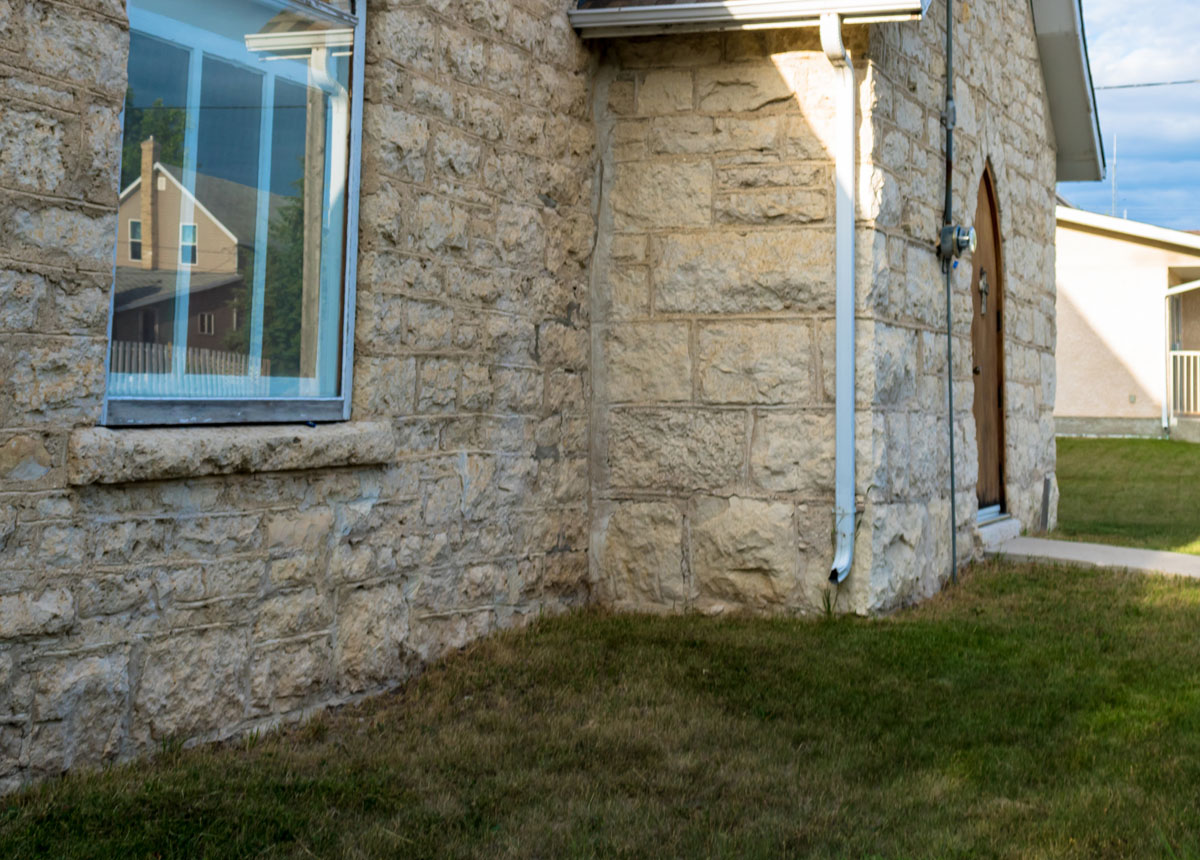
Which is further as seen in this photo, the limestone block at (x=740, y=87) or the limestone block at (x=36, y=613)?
the limestone block at (x=740, y=87)

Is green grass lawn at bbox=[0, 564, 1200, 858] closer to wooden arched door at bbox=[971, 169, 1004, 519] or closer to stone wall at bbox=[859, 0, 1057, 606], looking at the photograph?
stone wall at bbox=[859, 0, 1057, 606]

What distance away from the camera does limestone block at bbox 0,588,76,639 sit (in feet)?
11.2

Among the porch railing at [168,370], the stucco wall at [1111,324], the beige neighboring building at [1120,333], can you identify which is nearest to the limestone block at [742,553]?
the porch railing at [168,370]

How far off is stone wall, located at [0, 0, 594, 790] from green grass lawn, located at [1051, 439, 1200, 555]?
570 centimetres

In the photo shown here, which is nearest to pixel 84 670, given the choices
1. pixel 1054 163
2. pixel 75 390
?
pixel 75 390

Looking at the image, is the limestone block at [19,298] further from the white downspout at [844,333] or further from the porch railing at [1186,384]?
the porch railing at [1186,384]

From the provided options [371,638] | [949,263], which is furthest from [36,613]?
[949,263]

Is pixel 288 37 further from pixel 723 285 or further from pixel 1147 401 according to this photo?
pixel 1147 401

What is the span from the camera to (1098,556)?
Result: 820 centimetres

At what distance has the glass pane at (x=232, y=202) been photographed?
3.91m

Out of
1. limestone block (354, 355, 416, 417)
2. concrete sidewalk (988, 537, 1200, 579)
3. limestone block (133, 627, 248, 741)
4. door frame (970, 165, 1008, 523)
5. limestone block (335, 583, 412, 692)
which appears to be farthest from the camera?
door frame (970, 165, 1008, 523)

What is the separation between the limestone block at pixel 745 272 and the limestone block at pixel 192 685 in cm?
309

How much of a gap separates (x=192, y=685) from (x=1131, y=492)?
43.2 feet

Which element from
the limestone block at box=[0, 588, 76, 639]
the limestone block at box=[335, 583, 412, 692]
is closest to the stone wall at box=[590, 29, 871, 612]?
the limestone block at box=[335, 583, 412, 692]
